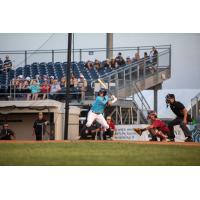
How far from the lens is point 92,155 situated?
1275 cm

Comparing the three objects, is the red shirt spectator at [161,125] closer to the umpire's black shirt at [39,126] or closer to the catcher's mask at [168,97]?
the catcher's mask at [168,97]

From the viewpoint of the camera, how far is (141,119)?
44.5 ft

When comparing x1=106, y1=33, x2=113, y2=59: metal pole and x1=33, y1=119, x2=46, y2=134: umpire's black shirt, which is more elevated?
x1=106, y1=33, x2=113, y2=59: metal pole

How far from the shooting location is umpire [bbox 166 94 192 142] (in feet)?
43.7

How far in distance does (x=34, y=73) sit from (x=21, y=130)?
913mm

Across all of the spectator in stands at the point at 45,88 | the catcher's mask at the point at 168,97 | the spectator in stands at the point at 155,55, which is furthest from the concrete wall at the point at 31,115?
the spectator in stands at the point at 155,55

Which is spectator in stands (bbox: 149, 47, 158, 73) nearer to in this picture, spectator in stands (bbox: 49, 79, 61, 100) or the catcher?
the catcher

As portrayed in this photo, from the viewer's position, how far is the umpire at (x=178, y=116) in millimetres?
13328

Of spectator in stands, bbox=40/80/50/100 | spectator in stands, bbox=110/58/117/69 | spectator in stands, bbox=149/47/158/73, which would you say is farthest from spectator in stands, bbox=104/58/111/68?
spectator in stands, bbox=40/80/50/100

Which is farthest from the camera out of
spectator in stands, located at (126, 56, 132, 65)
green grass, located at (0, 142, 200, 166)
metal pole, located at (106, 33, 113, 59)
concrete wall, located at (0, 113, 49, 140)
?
spectator in stands, located at (126, 56, 132, 65)

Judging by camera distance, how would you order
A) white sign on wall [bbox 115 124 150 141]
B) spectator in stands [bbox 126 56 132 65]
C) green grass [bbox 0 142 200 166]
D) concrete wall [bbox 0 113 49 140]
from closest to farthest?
green grass [bbox 0 142 200 166], concrete wall [bbox 0 113 49 140], white sign on wall [bbox 115 124 150 141], spectator in stands [bbox 126 56 132 65]

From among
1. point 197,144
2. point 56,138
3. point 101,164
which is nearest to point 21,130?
point 56,138

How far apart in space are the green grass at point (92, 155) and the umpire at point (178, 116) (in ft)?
1.43
